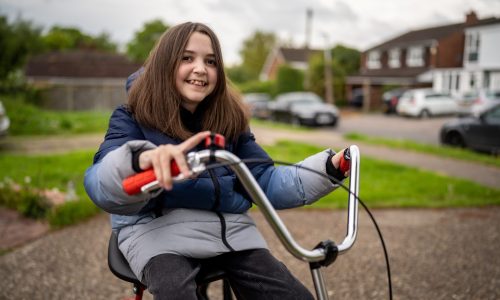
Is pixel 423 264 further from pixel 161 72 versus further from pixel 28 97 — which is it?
pixel 28 97

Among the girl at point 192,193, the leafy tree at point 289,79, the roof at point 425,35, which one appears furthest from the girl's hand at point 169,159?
the roof at point 425,35

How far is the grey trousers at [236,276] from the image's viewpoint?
5.60 ft

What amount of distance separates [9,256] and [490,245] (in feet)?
14.6

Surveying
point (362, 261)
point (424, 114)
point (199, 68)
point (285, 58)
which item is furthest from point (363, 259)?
point (285, 58)

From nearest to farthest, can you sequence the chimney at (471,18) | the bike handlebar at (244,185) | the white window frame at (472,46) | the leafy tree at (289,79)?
the bike handlebar at (244,185)
the white window frame at (472,46)
the chimney at (471,18)
the leafy tree at (289,79)

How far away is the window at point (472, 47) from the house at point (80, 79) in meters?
24.2

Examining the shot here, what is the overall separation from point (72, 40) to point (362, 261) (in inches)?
2893

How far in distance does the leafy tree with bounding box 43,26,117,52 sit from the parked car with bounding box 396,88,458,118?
44088mm

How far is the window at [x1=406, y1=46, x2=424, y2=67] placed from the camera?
122 feet

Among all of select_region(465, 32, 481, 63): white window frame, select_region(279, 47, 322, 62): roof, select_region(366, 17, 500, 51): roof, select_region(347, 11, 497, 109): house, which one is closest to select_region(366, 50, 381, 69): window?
select_region(347, 11, 497, 109): house

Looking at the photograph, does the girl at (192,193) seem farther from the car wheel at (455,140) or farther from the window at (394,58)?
the window at (394,58)

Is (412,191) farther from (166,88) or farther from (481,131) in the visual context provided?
(166,88)

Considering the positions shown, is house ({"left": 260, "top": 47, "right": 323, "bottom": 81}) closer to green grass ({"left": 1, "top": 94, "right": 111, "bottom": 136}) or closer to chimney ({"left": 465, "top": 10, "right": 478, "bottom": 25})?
chimney ({"left": 465, "top": 10, "right": 478, "bottom": 25})

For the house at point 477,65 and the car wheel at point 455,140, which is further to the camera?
the house at point 477,65
